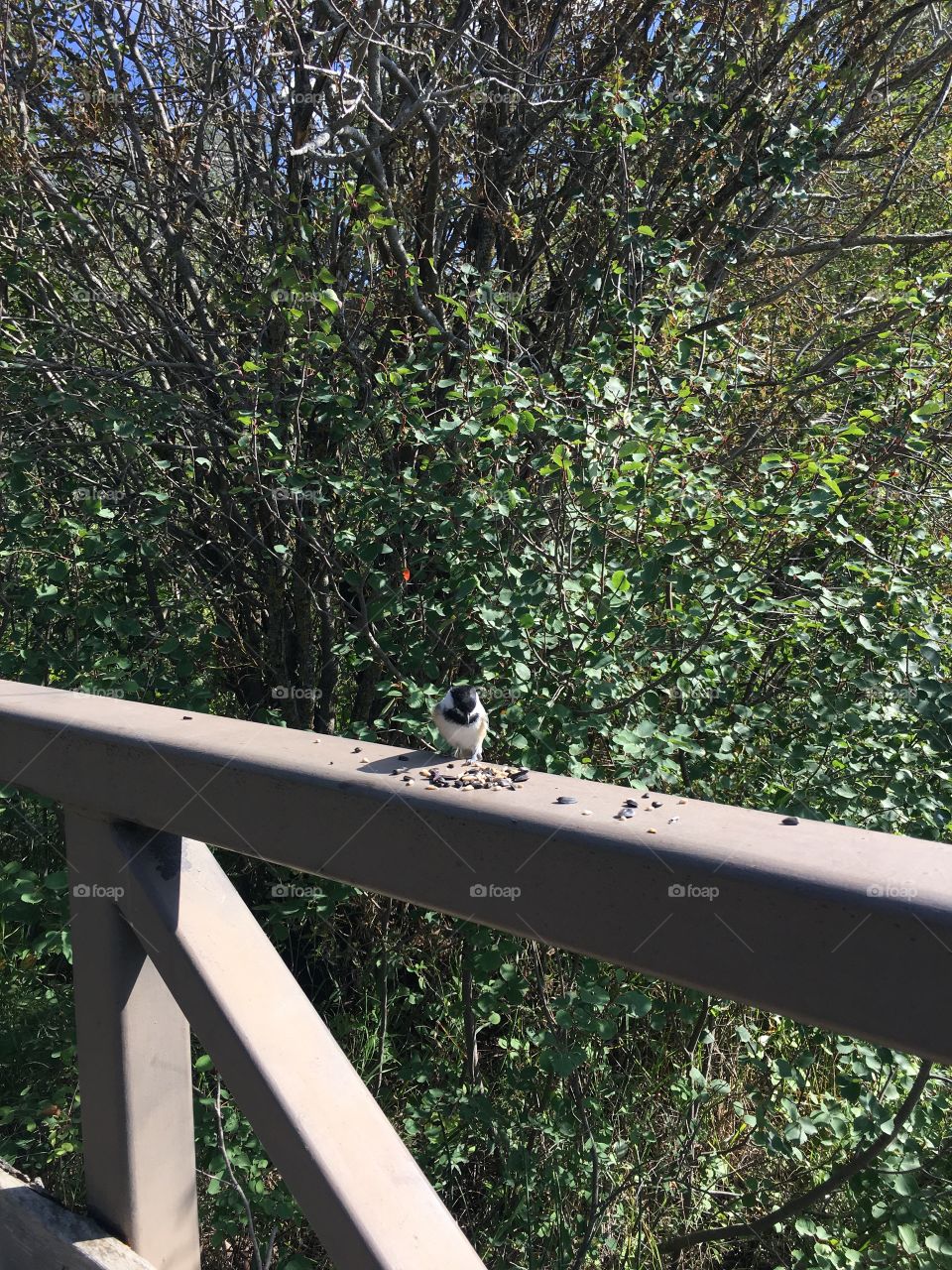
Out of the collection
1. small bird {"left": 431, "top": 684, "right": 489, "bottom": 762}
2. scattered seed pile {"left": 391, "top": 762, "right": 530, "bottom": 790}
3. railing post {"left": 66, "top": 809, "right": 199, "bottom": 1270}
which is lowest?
railing post {"left": 66, "top": 809, "right": 199, "bottom": 1270}

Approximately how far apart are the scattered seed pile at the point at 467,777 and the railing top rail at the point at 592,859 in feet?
0.06

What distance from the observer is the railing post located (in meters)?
1.26

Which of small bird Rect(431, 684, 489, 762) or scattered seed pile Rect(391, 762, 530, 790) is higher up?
scattered seed pile Rect(391, 762, 530, 790)

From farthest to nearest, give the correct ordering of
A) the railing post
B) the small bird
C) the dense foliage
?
the dense foliage
the small bird
the railing post

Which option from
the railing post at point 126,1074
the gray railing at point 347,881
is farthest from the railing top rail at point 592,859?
the railing post at point 126,1074

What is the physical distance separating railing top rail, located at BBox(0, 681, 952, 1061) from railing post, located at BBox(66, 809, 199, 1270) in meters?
0.12

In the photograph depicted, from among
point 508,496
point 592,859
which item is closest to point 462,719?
point 508,496

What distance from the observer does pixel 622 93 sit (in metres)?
3.35

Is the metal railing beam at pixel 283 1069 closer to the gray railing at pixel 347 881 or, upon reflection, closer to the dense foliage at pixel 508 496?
the gray railing at pixel 347 881

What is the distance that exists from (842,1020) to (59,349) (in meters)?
3.95

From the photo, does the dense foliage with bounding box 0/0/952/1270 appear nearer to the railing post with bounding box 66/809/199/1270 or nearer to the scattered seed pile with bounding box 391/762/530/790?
the railing post with bounding box 66/809/199/1270

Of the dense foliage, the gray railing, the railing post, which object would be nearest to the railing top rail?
the gray railing

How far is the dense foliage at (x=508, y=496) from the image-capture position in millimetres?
2836

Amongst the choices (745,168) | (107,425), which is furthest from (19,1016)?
(745,168)
